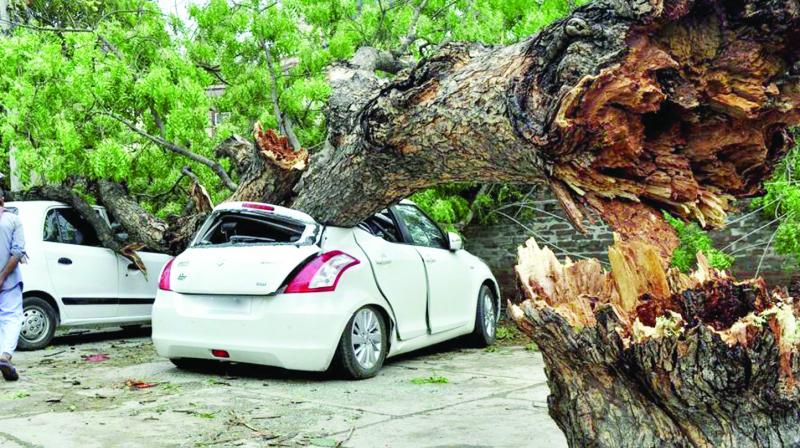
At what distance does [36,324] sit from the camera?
899 centimetres

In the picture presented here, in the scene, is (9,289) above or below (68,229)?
below

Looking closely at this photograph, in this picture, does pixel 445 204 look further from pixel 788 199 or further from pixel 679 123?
pixel 679 123

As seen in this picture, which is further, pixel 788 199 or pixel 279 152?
pixel 788 199

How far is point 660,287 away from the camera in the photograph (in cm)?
311

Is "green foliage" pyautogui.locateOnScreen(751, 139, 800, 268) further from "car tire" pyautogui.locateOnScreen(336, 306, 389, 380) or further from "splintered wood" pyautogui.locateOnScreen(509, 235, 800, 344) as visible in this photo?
"splintered wood" pyautogui.locateOnScreen(509, 235, 800, 344)

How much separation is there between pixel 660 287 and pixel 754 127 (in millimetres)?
989

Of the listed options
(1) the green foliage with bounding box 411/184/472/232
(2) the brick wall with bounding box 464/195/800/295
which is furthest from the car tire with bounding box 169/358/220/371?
(2) the brick wall with bounding box 464/195/800/295

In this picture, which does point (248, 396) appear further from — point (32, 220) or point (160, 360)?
point (32, 220)

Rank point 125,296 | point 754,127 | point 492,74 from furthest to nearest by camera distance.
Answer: point 125,296, point 492,74, point 754,127

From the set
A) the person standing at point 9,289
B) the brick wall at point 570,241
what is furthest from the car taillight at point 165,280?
the brick wall at point 570,241

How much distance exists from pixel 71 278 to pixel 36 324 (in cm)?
66

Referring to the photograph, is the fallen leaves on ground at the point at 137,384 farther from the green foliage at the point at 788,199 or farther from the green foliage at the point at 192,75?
the green foliage at the point at 788,199

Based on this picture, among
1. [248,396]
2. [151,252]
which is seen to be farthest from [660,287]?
[151,252]

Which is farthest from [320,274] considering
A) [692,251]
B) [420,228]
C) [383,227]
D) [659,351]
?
[692,251]
